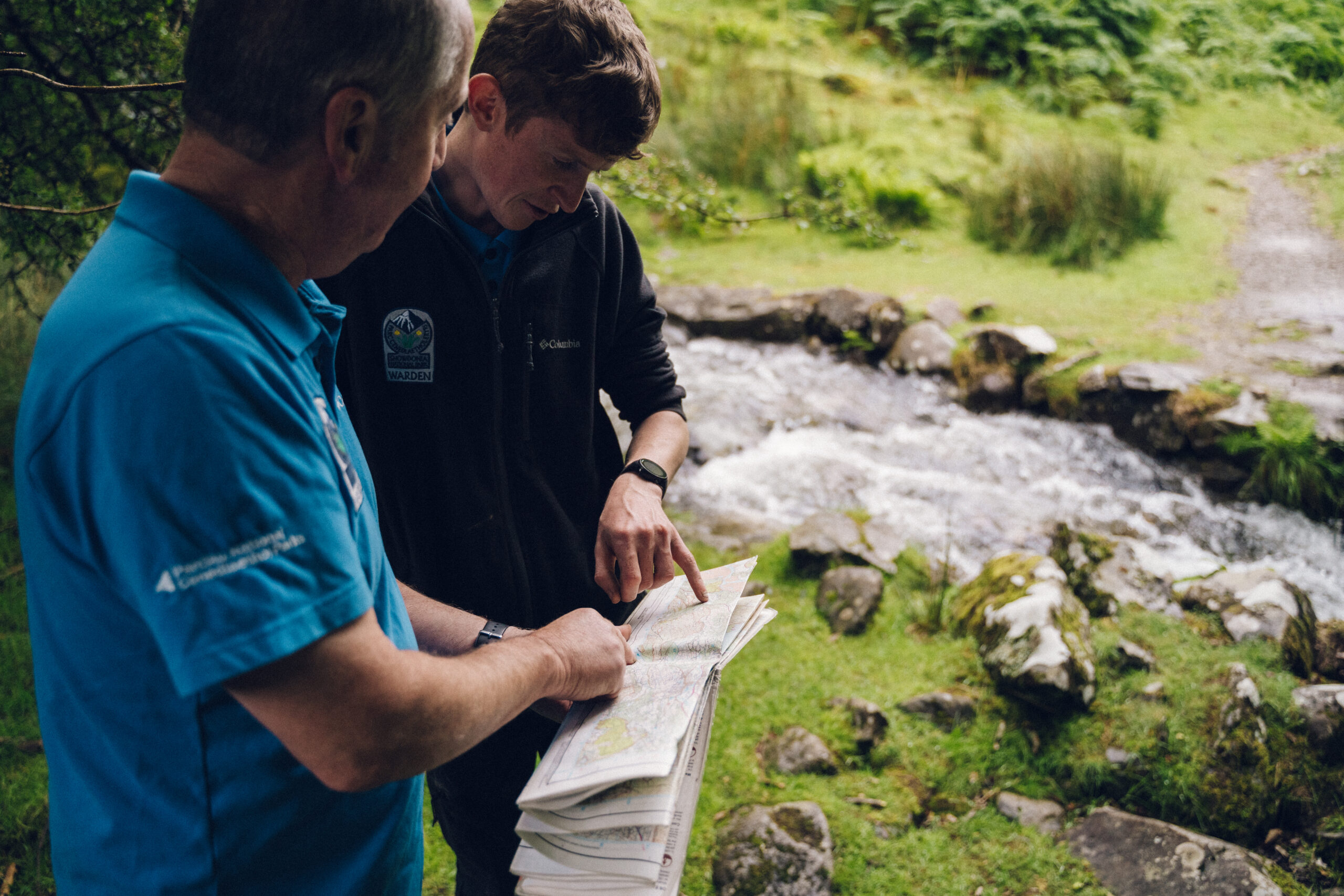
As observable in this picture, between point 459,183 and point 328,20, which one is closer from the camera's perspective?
Answer: point 328,20

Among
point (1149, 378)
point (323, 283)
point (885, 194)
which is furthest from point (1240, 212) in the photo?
point (323, 283)

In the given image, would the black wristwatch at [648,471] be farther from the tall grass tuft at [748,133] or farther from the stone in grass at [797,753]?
the tall grass tuft at [748,133]

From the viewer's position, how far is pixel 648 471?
180 cm

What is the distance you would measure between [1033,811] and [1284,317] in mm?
5825

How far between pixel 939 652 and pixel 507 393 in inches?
105

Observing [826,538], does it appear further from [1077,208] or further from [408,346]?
[1077,208]

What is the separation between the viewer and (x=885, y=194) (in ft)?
29.9

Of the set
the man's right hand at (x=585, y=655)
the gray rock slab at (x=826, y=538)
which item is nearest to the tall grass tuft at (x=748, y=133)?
the gray rock slab at (x=826, y=538)

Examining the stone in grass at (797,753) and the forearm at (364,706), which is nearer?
the forearm at (364,706)

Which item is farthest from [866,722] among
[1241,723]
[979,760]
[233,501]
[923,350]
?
[923,350]

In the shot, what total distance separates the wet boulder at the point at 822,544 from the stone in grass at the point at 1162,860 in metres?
1.80

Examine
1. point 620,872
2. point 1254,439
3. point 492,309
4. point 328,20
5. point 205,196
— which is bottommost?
point 1254,439

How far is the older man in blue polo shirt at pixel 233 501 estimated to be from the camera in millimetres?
749

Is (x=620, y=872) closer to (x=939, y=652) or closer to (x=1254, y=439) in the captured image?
(x=939, y=652)
